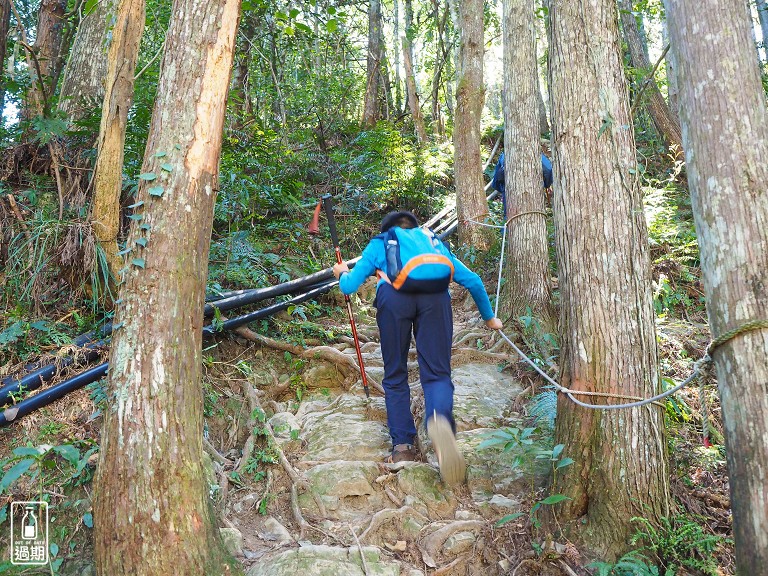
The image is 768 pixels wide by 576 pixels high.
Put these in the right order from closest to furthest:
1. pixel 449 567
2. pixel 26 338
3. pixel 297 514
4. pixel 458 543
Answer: pixel 449 567, pixel 458 543, pixel 297 514, pixel 26 338

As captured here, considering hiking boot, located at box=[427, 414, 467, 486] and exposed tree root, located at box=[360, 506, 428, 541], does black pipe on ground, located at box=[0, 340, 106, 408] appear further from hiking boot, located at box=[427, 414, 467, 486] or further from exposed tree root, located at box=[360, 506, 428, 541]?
hiking boot, located at box=[427, 414, 467, 486]

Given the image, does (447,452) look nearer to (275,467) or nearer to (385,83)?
(275,467)

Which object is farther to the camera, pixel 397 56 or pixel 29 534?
pixel 397 56

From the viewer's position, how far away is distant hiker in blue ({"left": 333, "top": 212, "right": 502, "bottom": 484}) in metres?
4.09

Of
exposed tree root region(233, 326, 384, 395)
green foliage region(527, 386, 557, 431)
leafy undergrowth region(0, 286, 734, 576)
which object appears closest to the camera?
leafy undergrowth region(0, 286, 734, 576)

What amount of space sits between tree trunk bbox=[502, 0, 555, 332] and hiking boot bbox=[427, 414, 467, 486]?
262 centimetres

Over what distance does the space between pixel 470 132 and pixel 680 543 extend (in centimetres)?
622

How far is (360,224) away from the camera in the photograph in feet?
30.2

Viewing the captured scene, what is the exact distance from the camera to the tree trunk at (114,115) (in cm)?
439

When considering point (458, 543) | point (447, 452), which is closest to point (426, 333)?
point (447, 452)

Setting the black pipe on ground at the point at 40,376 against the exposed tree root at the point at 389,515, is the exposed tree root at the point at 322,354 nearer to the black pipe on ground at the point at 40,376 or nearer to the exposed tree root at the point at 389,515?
the black pipe on ground at the point at 40,376

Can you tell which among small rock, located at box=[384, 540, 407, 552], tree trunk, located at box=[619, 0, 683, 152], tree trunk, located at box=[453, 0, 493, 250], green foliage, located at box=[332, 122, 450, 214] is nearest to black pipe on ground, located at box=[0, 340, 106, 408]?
small rock, located at box=[384, 540, 407, 552]

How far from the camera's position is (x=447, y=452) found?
3.96 meters

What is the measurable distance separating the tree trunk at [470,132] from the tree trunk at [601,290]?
4.14m
